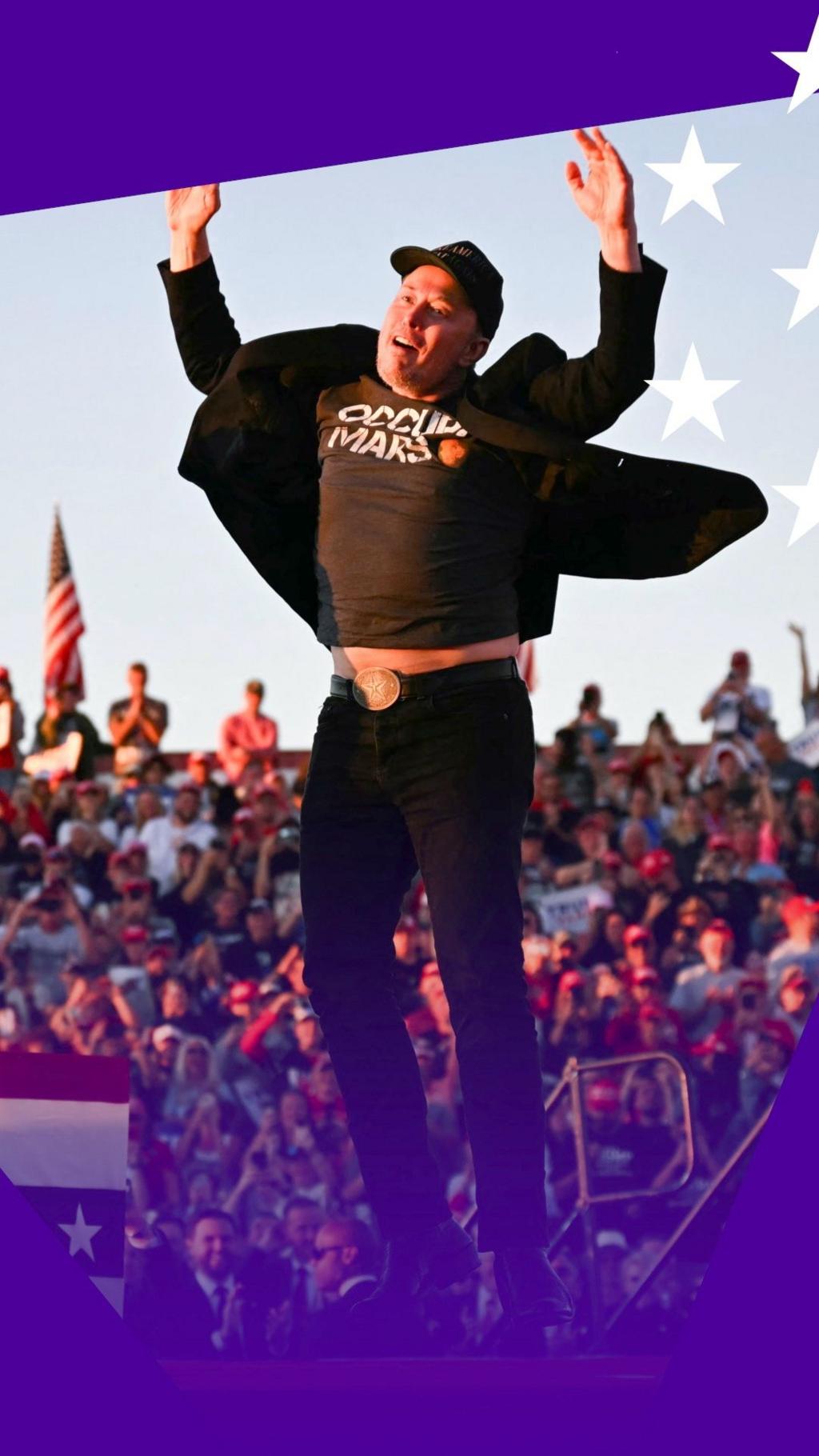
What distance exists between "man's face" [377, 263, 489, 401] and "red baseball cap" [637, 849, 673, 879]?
9.03ft

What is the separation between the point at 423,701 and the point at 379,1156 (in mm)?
860

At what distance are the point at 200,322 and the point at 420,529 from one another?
24.7 inches

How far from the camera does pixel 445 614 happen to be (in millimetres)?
3877

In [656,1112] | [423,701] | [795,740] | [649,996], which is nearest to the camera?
[423,701]

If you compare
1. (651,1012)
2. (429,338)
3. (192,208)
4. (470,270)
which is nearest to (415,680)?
(429,338)

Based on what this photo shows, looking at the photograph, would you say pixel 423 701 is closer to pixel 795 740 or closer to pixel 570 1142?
pixel 570 1142

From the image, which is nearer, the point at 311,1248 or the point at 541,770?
the point at 311,1248

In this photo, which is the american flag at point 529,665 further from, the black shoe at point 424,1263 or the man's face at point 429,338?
the black shoe at point 424,1263

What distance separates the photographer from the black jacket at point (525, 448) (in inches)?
150

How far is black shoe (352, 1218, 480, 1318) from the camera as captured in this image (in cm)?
392

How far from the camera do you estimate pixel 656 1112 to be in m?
4.71

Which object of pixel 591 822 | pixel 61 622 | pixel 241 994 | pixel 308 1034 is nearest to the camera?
pixel 308 1034

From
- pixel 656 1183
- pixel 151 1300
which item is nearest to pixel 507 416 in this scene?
pixel 656 1183

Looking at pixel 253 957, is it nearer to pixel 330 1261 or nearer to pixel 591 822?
pixel 591 822
